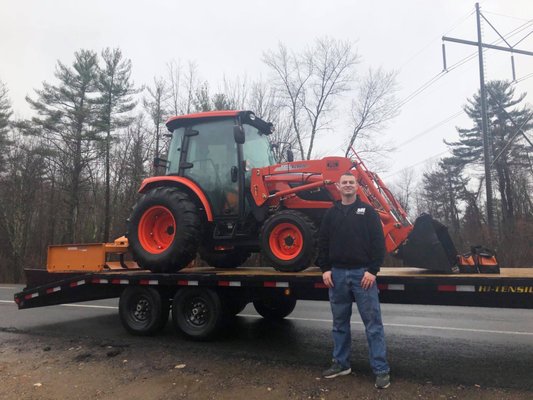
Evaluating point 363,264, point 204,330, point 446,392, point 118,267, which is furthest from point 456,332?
point 118,267

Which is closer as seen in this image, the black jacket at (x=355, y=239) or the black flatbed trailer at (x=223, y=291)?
the black jacket at (x=355, y=239)

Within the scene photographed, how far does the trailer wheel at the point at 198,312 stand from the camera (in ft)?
20.0

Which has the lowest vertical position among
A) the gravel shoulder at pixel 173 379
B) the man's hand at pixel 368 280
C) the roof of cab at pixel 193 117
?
the gravel shoulder at pixel 173 379

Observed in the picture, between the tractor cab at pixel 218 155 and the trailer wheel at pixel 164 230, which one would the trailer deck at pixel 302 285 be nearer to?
the trailer wheel at pixel 164 230

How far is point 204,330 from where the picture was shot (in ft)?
20.2

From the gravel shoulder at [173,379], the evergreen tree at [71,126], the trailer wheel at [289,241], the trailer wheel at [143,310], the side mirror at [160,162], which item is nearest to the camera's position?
the gravel shoulder at [173,379]

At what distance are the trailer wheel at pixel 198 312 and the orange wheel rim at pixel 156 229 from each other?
914 mm

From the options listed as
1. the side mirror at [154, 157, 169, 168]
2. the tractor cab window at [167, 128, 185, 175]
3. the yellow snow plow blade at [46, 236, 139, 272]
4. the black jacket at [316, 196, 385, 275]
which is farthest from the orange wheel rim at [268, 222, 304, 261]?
the yellow snow plow blade at [46, 236, 139, 272]

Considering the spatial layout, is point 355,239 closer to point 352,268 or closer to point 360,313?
point 352,268

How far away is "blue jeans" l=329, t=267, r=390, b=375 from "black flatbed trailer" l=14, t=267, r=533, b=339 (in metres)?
0.77

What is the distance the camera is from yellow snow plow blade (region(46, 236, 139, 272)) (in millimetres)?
7355

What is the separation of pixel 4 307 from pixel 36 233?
15929mm

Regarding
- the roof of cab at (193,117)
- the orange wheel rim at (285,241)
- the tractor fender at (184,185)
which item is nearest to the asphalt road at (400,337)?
the orange wheel rim at (285,241)

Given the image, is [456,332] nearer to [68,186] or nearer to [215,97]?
[215,97]
